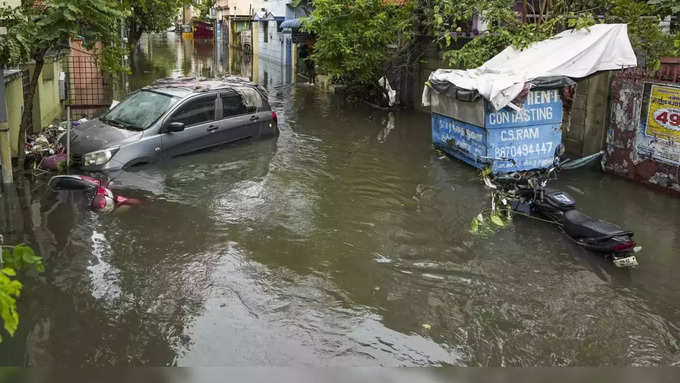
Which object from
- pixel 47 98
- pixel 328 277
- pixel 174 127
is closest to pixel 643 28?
pixel 328 277

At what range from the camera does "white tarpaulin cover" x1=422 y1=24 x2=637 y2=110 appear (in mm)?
10308

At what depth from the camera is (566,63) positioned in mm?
10805

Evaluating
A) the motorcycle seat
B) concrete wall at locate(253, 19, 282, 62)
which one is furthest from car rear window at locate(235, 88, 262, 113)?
concrete wall at locate(253, 19, 282, 62)

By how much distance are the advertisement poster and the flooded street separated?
700mm

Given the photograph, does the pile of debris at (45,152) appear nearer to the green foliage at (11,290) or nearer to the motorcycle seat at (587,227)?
the green foliage at (11,290)

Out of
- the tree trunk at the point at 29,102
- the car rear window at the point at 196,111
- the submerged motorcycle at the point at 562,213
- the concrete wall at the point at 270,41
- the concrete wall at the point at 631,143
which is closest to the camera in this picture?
the submerged motorcycle at the point at 562,213

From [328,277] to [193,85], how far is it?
683 cm

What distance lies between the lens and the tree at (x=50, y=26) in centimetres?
862

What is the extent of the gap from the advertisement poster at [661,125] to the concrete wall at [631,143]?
1.5 inches

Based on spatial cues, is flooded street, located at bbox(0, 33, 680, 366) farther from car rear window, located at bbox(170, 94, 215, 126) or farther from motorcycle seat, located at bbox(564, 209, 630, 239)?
car rear window, located at bbox(170, 94, 215, 126)

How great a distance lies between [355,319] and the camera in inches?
230

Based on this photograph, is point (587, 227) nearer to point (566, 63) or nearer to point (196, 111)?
point (566, 63)

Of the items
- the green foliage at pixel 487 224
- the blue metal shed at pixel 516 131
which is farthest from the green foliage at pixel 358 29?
the green foliage at pixel 487 224

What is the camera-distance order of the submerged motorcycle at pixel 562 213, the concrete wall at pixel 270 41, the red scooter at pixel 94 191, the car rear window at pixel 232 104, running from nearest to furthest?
the submerged motorcycle at pixel 562 213 < the red scooter at pixel 94 191 < the car rear window at pixel 232 104 < the concrete wall at pixel 270 41
